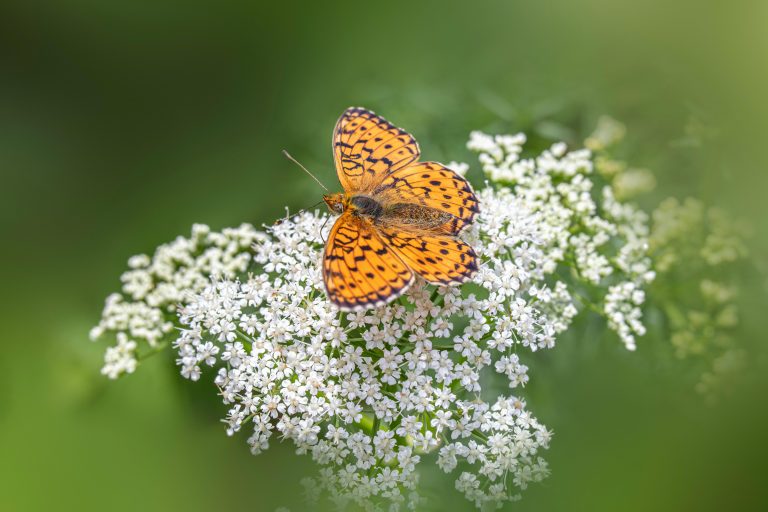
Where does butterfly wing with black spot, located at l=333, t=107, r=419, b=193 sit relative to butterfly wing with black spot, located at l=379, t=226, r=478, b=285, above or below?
above

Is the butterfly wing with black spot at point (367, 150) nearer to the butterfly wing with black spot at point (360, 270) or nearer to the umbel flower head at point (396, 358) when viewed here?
the umbel flower head at point (396, 358)

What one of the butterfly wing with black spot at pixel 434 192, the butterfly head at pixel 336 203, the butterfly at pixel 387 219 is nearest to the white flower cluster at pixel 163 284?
the butterfly head at pixel 336 203

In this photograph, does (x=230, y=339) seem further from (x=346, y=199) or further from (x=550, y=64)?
(x=550, y=64)

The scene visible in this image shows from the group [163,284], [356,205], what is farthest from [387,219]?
[163,284]

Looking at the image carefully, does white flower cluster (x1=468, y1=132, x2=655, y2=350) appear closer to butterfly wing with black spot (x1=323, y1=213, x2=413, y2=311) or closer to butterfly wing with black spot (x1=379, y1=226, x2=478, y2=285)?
butterfly wing with black spot (x1=379, y1=226, x2=478, y2=285)

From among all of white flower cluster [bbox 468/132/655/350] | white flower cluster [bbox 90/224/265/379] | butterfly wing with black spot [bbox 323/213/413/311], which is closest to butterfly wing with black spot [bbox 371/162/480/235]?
butterfly wing with black spot [bbox 323/213/413/311]
